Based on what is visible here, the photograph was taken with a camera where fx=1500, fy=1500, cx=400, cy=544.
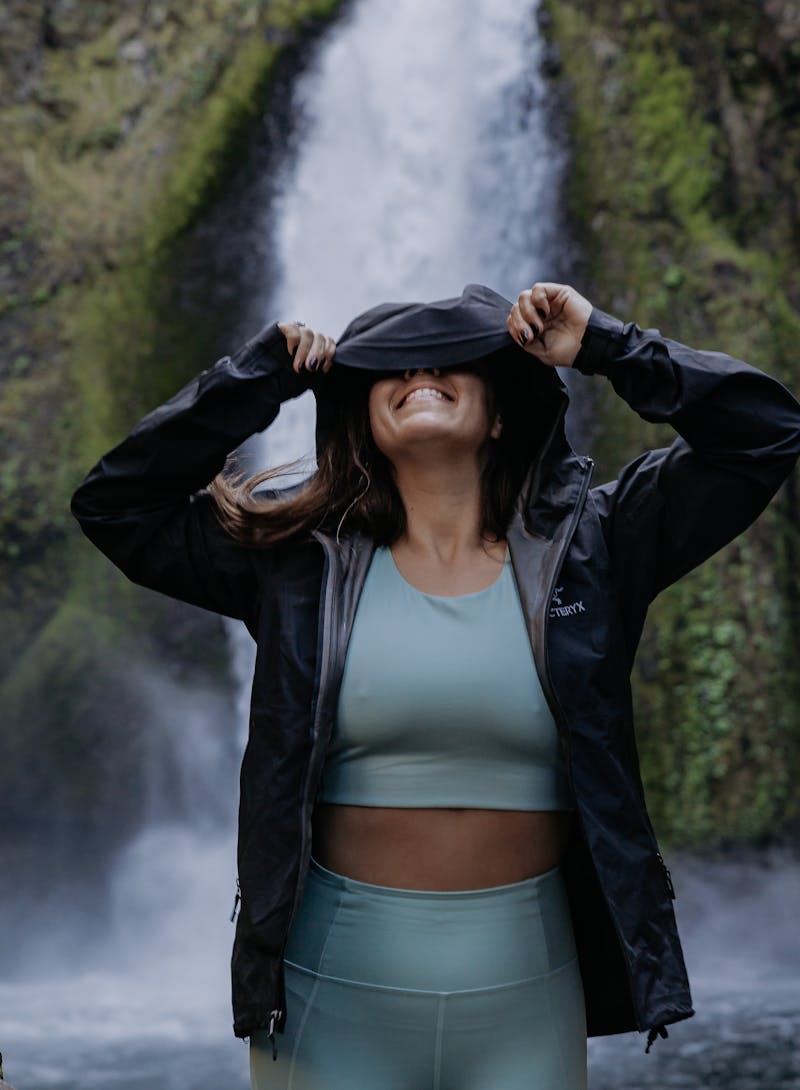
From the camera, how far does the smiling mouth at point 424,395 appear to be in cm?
217

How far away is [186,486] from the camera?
2.26 m

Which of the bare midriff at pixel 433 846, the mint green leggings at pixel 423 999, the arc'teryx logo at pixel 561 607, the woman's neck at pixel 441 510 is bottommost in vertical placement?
the mint green leggings at pixel 423 999

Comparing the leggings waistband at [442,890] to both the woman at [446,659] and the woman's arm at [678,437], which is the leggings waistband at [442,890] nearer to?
the woman at [446,659]

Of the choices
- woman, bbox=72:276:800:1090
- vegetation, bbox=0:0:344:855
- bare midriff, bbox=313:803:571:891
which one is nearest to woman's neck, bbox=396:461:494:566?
woman, bbox=72:276:800:1090

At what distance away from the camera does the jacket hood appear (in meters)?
2.18

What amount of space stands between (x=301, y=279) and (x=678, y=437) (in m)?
6.28

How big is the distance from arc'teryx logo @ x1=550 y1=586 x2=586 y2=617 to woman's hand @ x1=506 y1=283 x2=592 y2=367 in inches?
13.3

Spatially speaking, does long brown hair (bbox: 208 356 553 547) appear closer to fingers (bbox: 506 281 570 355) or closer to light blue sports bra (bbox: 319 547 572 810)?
fingers (bbox: 506 281 570 355)

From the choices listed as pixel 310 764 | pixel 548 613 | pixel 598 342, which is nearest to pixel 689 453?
pixel 598 342

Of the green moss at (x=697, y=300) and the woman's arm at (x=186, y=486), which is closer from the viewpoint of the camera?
the woman's arm at (x=186, y=486)

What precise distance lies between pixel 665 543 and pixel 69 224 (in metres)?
6.62

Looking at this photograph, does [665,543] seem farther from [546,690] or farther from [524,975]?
[524,975]

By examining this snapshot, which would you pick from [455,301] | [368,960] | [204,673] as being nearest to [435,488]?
[455,301]

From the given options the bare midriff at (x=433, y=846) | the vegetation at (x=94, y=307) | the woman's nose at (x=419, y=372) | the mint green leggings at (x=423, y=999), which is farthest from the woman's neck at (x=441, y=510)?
the vegetation at (x=94, y=307)
